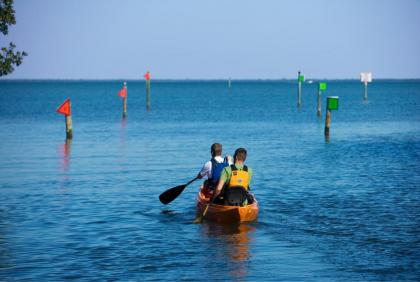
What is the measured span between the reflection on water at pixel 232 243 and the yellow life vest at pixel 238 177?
109cm

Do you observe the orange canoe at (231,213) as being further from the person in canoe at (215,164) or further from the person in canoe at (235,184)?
the person in canoe at (215,164)

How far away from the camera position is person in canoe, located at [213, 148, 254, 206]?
730 inches

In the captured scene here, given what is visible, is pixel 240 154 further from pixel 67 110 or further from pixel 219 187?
pixel 67 110

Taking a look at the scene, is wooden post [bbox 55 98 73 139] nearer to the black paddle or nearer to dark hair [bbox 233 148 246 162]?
the black paddle

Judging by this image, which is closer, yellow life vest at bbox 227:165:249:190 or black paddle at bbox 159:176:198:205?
yellow life vest at bbox 227:165:249:190

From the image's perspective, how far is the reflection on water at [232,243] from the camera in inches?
597

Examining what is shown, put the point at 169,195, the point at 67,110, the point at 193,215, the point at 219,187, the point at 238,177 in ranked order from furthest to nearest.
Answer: the point at 67,110, the point at 169,195, the point at 193,215, the point at 219,187, the point at 238,177

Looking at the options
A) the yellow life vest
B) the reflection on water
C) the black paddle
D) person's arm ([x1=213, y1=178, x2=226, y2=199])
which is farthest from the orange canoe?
the black paddle

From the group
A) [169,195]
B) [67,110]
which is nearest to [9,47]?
[169,195]

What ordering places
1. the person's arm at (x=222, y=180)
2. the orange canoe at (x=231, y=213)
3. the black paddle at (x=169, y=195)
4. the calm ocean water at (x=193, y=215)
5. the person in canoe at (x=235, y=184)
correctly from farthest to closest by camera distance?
1. the black paddle at (x=169, y=195)
2. the orange canoe at (x=231, y=213)
3. the person's arm at (x=222, y=180)
4. the person in canoe at (x=235, y=184)
5. the calm ocean water at (x=193, y=215)

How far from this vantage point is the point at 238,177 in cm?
1866

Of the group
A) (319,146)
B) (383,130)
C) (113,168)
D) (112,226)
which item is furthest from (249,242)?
(383,130)

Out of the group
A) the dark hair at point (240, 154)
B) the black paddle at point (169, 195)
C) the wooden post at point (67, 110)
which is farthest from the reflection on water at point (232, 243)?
the wooden post at point (67, 110)

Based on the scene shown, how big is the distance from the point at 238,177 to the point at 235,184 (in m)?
0.29
